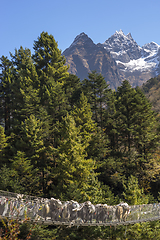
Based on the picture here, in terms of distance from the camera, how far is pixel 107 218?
13.5 metres

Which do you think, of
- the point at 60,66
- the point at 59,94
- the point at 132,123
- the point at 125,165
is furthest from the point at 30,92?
the point at 125,165

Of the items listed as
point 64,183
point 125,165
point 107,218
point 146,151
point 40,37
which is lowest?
point 107,218

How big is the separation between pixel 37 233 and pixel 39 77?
23.7m

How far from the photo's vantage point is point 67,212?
1327 cm

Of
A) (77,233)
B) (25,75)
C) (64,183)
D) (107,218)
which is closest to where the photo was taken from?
(107,218)

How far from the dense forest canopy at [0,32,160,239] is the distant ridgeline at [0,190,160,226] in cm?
389

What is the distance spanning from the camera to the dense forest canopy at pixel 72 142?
66.4ft

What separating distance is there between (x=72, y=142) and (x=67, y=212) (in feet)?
30.0

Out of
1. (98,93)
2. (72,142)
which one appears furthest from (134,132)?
(72,142)

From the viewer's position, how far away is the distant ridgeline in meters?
12.9

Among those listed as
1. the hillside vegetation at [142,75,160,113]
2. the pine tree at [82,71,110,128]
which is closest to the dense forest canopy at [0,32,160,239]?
the pine tree at [82,71,110,128]

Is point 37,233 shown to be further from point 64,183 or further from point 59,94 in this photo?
point 59,94

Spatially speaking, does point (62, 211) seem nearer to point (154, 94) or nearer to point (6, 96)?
point (6, 96)

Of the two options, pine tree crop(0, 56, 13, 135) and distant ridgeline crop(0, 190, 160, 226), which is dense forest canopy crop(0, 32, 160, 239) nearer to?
pine tree crop(0, 56, 13, 135)
